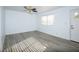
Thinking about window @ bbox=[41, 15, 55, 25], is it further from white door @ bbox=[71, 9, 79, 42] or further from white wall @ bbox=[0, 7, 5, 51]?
white wall @ bbox=[0, 7, 5, 51]

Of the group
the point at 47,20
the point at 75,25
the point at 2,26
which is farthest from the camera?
the point at 47,20

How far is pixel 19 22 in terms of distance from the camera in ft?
5.75

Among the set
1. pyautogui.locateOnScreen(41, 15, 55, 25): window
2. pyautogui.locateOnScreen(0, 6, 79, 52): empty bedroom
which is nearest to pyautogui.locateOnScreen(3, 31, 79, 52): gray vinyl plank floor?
pyautogui.locateOnScreen(0, 6, 79, 52): empty bedroom

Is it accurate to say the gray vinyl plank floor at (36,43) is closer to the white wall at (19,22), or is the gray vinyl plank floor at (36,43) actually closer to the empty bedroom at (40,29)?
the empty bedroom at (40,29)

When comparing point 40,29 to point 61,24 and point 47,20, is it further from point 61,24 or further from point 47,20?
point 61,24

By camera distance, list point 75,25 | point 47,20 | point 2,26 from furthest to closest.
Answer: point 47,20 → point 75,25 → point 2,26

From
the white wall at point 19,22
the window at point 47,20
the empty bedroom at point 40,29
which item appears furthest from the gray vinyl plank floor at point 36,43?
the window at point 47,20

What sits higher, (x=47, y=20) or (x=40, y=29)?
(x=47, y=20)

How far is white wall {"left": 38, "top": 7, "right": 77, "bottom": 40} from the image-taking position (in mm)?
1724

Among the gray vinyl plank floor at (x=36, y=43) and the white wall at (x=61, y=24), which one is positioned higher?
the white wall at (x=61, y=24)

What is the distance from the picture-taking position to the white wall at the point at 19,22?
1651 mm

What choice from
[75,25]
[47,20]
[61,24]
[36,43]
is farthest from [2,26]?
[75,25]

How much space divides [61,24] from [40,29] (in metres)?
0.46
